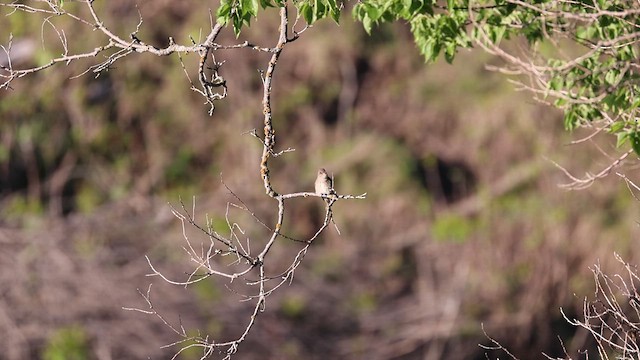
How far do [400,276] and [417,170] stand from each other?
1896mm

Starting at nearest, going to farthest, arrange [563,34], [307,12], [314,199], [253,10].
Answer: [253,10] → [307,12] → [563,34] → [314,199]

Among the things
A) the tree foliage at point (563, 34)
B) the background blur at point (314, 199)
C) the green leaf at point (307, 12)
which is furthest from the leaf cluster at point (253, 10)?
the background blur at point (314, 199)

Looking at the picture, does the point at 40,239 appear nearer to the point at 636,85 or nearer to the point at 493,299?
the point at 493,299

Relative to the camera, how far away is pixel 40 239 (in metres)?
11.3

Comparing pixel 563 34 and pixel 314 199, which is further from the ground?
pixel 314 199

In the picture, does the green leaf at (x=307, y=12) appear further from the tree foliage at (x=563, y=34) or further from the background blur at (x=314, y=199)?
the background blur at (x=314, y=199)

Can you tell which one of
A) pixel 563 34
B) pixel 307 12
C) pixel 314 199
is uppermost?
pixel 314 199

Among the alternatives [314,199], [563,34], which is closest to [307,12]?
[563,34]

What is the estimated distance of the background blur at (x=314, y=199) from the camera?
36.6 feet

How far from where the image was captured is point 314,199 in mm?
14219

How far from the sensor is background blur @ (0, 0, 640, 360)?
11148mm

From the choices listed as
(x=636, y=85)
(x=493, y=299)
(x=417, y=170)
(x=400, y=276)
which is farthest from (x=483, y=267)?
(x=636, y=85)

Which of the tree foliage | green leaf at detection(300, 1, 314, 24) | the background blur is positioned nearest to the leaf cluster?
green leaf at detection(300, 1, 314, 24)

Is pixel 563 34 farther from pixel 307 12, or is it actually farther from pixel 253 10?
pixel 253 10
